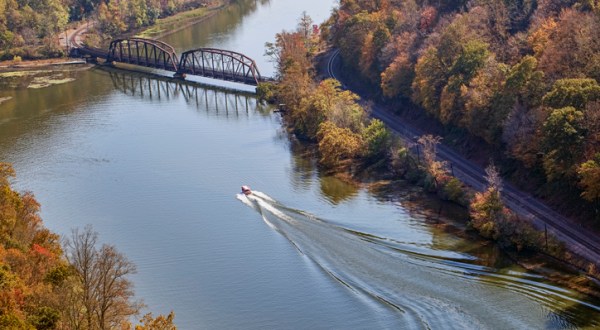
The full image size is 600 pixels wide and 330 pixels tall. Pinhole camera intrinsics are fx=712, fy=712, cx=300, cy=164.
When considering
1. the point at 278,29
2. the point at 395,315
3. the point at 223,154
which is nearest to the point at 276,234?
the point at 395,315

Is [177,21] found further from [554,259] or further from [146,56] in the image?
[554,259]

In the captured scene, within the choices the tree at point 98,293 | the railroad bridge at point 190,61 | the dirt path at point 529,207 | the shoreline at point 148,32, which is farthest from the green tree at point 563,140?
the shoreline at point 148,32

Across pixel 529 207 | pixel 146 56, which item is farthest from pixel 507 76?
pixel 146 56

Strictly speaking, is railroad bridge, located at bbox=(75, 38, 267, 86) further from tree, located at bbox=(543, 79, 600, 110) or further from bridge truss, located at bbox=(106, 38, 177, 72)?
tree, located at bbox=(543, 79, 600, 110)

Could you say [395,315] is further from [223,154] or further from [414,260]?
[223,154]

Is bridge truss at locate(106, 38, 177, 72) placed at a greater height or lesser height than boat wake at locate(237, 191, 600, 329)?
greater

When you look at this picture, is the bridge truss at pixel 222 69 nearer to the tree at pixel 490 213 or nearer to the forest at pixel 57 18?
the forest at pixel 57 18

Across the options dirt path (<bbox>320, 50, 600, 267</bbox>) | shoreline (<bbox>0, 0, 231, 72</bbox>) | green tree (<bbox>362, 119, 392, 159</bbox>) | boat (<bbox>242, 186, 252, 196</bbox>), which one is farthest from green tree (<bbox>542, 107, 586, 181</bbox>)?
shoreline (<bbox>0, 0, 231, 72</bbox>)
